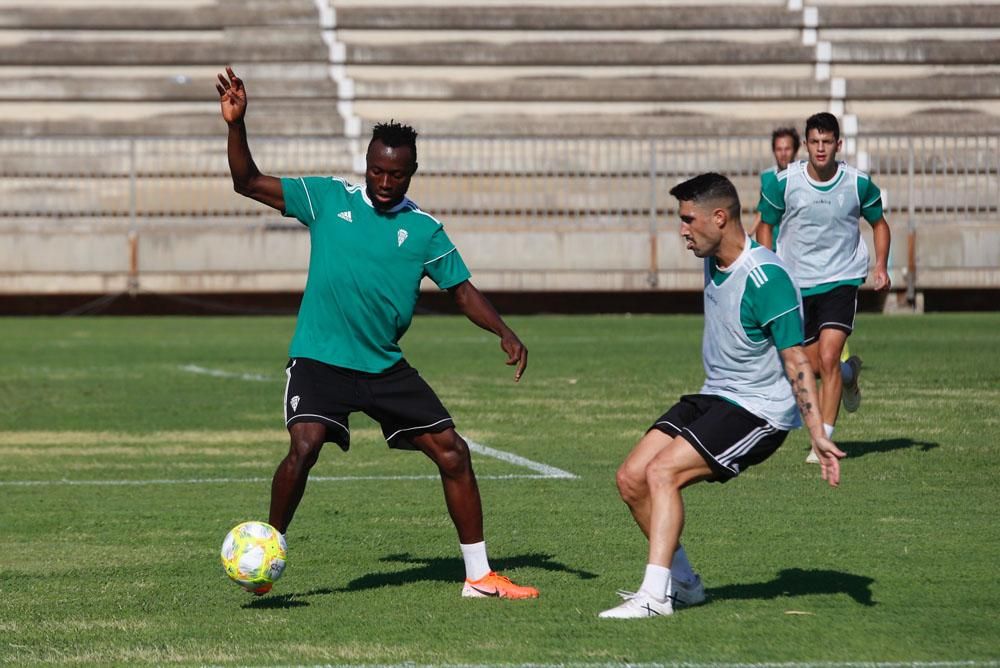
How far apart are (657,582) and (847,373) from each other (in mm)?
5404

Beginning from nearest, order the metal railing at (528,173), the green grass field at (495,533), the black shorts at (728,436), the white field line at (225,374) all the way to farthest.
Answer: the green grass field at (495,533)
the black shorts at (728,436)
the white field line at (225,374)
the metal railing at (528,173)

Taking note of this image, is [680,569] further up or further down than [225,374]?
further up

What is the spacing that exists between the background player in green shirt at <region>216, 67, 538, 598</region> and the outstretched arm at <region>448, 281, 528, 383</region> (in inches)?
0.6

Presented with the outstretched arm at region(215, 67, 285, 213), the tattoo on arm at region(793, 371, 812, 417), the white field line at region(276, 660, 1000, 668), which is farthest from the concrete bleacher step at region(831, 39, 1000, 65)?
the white field line at region(276, 660, 1000, 668)

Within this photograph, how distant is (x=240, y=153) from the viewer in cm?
714

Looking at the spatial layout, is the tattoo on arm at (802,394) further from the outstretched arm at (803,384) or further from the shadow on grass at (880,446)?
Result: the shadow on grass at (880,446)

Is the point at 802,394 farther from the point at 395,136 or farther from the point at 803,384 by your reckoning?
the point at 395,136

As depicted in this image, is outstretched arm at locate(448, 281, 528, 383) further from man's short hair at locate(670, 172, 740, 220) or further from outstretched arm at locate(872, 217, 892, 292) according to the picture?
outstretched arm at locate(872, 217, 892, 292)

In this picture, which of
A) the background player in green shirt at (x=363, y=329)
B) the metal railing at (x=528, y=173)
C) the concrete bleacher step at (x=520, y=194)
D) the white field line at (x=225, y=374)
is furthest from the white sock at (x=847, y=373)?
the concrete bleacher step at (x=520, y=194)

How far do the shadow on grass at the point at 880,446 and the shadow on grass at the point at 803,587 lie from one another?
13.1ft

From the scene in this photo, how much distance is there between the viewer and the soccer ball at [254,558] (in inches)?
270

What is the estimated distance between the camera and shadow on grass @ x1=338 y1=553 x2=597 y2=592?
7.47 m

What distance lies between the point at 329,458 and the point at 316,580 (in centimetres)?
425

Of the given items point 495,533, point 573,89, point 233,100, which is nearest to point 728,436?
point 495,533
